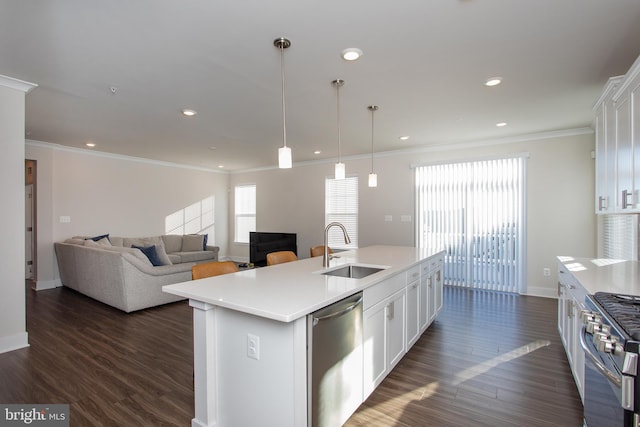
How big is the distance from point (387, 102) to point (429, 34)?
133cm

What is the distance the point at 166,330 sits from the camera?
137 inches

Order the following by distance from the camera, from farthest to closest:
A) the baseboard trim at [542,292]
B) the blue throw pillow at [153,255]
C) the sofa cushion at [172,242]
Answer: the sofa cushion at [172,242] < the baseboard trim at [542,292] < the blue throw pillow at [153,255]

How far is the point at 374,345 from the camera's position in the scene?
85.0 inches

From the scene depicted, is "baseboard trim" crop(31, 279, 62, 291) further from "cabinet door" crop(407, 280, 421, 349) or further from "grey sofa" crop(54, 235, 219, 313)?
"cabinet door" crop(407, 280, 421, 349)

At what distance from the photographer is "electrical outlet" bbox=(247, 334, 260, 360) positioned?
5.22 ft

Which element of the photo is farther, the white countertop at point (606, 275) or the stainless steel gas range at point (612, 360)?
the white countertop at point (606, 275)

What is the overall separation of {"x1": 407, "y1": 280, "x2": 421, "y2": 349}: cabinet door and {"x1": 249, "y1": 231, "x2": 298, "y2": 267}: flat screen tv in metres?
A: 4.64

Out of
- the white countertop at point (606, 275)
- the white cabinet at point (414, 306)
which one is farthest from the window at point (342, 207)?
the white countertop at point (606, 275)

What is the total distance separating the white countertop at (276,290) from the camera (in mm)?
1501

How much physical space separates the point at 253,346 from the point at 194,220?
7.02 meters

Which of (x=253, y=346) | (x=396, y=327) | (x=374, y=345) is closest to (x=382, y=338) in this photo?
(x=374, y=345)

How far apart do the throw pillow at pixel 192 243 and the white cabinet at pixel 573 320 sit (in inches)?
265

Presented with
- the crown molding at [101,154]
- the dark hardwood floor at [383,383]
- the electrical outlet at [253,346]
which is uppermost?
the crown molding at [101,154]

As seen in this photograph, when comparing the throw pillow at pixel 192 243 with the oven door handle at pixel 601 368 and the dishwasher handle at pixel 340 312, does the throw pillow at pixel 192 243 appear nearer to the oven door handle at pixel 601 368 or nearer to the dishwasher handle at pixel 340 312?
the dishwasher handle at pixel 340 312
